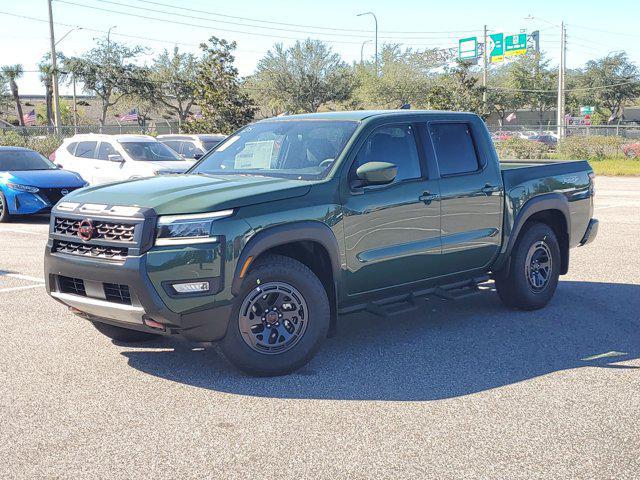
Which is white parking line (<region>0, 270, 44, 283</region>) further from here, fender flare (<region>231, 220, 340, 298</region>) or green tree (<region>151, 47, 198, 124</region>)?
green tree (<region>151, 47, 198, 124</region>)

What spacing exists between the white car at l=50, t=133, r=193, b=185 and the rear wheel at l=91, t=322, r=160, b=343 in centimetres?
1104

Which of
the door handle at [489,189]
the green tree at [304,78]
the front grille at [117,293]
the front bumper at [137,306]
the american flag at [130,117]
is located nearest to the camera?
the front bumper at [137,306]

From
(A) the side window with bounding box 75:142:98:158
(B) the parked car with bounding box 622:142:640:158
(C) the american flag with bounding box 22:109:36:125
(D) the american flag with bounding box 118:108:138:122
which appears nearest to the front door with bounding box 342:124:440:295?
(A) the side window with bounding box 75:142:98:158

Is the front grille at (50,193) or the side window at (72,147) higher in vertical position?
the side window at (72,147)

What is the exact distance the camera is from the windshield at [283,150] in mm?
6164

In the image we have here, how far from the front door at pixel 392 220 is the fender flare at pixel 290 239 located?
0.14 meters

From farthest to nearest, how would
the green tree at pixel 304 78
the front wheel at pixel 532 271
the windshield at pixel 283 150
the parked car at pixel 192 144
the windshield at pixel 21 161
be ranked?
the green tree at pixel 304 78
the parked car at pixel 192 144
the windshield at pixel 21 161
the front wheel at pixel 532 271
the windshield at pixel 283 150

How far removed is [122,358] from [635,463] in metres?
3.66

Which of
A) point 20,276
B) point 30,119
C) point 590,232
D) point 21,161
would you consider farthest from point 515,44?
point 20,276

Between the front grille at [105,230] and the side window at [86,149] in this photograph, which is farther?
the side window at [86,149]

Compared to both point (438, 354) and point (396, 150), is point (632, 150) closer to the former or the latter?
point (396, 150)

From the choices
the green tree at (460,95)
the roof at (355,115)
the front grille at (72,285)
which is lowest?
the front grille at (72,285)

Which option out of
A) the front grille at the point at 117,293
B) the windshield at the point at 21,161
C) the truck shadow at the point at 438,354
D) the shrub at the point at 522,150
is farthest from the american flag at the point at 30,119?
the front grille at the point at 117,293

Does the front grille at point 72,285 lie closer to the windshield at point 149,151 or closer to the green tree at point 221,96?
the windshield at point 149,151
